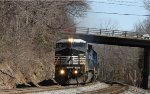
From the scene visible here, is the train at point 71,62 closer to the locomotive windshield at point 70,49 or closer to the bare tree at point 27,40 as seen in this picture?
the locomotive windshield at point 70,49

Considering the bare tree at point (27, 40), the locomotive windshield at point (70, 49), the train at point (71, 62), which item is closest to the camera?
the train at point (71, 62)

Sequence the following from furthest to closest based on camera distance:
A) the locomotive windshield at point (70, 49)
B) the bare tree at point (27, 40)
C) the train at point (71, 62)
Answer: the bare tree at point (27, 40) → the locomotive windshield at point (70, 49) → the train at point (71, 62)

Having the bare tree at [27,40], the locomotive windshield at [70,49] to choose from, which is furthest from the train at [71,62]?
the bare tree at [27,40]

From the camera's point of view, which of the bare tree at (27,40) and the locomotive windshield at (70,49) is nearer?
the locomotive windshield at (70,49)

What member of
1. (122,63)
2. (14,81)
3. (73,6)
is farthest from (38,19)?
(122,63)

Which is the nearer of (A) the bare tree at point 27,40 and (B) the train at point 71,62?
(B) the train at point 71,62

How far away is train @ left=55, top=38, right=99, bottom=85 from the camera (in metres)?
30.3

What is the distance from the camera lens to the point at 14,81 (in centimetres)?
2991

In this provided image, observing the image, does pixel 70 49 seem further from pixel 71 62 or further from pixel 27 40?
pixel 27 40

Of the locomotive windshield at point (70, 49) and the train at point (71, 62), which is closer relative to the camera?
the train at point (71, 62)

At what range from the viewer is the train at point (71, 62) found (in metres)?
30.3

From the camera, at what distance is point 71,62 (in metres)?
30.5

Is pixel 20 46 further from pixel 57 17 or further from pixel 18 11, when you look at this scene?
pixel 57 17

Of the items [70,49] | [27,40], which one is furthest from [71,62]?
[27,40]
